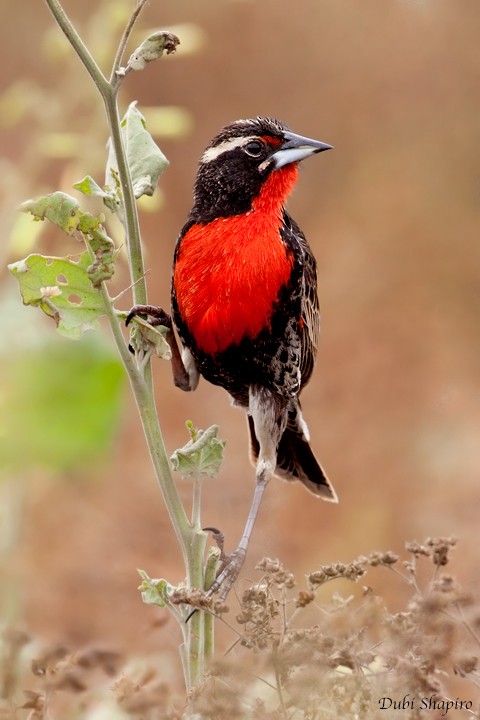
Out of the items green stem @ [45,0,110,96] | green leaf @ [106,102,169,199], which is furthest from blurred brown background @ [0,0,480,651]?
green stem @ [45,0,110,96]

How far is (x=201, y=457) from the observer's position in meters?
2.49

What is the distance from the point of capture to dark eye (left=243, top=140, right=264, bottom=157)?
3.64 meters

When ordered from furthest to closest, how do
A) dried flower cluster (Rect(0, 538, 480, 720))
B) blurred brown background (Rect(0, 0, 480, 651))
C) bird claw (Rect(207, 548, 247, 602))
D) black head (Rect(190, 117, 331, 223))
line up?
blurred brown background (Rect(0, 0, 480, 651)) < black head (Rect(190, 117, 331, 223)) < bird claw (Rect(207, 548, 247, 602)) < dried flower cluster (Rect(0, 538, 480, 720))

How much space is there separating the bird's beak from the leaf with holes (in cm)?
133

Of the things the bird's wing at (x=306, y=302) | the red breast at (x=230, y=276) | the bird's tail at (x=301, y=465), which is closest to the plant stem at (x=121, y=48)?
the red breast at (x=230, y=276)

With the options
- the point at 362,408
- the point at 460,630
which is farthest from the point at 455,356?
the point at 460,630

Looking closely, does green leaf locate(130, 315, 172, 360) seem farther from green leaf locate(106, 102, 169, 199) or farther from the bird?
the bird

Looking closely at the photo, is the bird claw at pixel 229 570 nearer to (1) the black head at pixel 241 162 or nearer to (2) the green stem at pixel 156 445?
(2) the green stem at pixel 156 445

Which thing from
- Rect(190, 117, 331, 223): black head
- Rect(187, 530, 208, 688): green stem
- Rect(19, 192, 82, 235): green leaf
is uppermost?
Rect(190, 117, 331, 223): black head

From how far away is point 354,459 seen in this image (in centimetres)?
724

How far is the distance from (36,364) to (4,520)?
58cm

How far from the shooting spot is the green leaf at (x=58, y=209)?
2.28 m

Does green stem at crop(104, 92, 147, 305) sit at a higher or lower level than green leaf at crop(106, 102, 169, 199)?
lower

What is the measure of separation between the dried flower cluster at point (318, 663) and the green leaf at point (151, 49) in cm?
109
